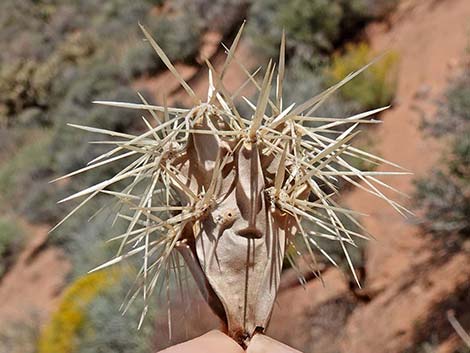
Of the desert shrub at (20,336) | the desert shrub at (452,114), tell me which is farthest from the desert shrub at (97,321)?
the desert shrub at (452,114)

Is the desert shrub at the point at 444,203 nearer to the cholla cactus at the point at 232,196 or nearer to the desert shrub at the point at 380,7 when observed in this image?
the cholla cactus at the point at 232,196

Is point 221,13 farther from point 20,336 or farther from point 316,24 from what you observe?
point 20,336

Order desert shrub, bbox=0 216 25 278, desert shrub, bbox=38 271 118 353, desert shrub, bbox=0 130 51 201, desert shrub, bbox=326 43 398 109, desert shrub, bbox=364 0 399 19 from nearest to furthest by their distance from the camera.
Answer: desert shrub, bbox=38 271 118 353
desert shrub, bbox=326 43 398 109
desert shrub, bbox=364 0 399 19
desert shrub, bbox=0 216 25 278
desert shrub, bbox=0 130 51 201

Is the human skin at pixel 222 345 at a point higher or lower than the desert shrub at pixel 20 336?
higher

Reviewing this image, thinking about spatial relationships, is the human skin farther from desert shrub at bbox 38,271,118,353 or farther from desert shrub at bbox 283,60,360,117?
desert shrub at bbox 283,60,360,117

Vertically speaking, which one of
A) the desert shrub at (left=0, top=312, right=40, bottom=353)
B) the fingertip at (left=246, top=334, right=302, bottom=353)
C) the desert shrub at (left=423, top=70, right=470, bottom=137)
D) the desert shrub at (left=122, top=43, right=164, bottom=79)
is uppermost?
the fingertip at (left=246, top=334, right=302, bottom=353)

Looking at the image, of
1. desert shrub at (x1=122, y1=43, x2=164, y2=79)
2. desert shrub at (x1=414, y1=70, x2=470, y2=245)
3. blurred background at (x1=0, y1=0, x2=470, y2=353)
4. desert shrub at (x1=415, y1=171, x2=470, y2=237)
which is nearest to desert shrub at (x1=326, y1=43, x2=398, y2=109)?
blurred background at (x1=0, y1=0, x2=470, y2=353)

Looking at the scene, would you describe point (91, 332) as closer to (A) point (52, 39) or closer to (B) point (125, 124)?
(B) point (125, 124)
